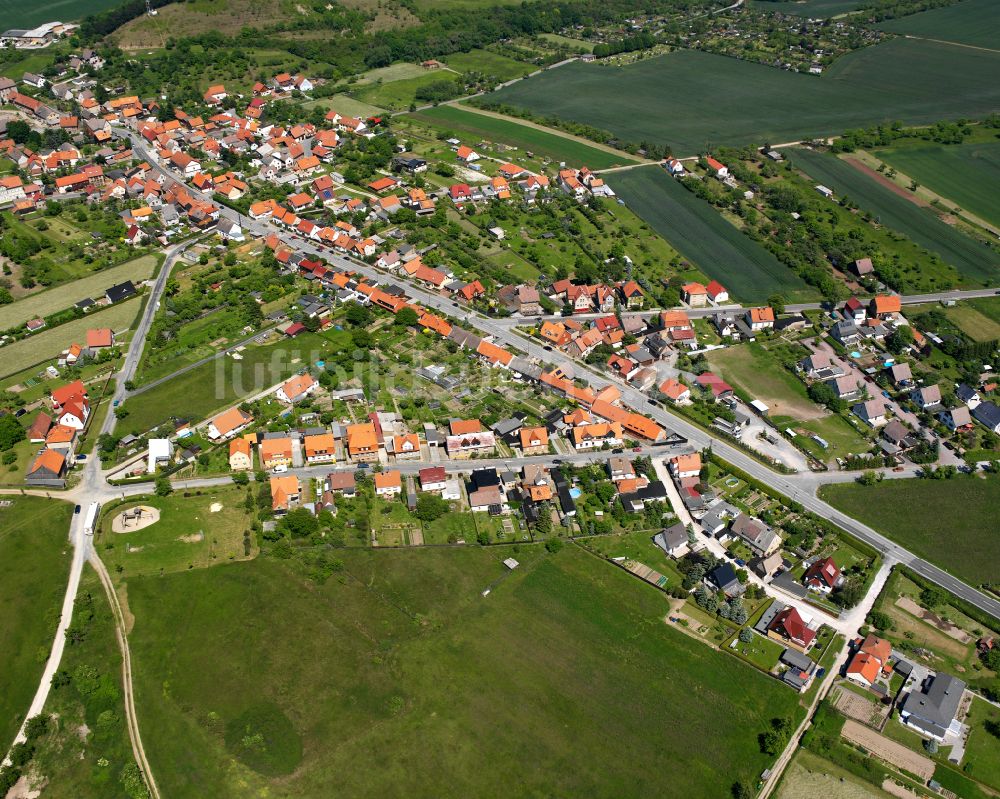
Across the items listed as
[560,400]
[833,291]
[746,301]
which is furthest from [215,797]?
[833,291]

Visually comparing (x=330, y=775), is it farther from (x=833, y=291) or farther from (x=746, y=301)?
(x=833, y=291)

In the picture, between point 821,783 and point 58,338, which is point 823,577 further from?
point 58,338

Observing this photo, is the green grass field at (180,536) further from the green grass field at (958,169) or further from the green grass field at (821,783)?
the green grass field at (958,169)

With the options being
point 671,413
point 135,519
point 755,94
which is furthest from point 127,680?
point 755,94

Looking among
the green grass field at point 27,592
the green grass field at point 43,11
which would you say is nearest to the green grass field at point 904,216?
the green grass field at point 27,592

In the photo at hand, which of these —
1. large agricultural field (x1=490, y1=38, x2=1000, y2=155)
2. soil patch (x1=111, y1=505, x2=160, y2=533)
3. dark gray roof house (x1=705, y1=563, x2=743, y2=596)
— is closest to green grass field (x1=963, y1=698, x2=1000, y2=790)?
dark gray roof house (x1=705, y1=563, x2=743, y2=596)

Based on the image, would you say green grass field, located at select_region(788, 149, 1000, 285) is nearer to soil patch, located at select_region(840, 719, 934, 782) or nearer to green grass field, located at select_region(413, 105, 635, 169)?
green grass field, located at select_region(413, 105, 635, 169)
